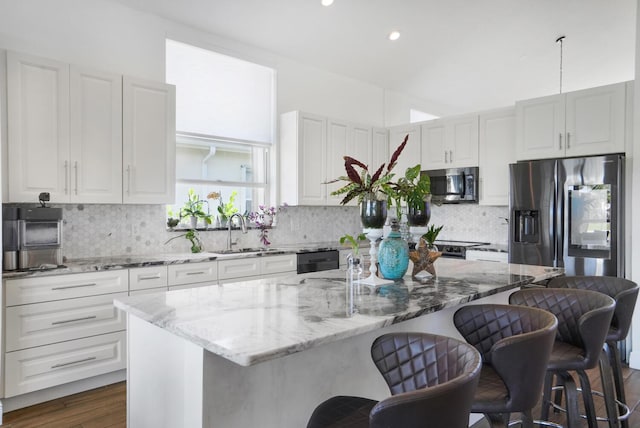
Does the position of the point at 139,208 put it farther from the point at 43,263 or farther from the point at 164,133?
the point at 43,263

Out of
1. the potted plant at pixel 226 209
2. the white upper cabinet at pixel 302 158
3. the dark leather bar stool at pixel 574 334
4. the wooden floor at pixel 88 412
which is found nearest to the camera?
the dark leather bar stool at pixel 574 334

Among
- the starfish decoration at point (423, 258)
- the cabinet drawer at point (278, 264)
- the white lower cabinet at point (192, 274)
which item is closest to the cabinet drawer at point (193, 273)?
the white lower cabinet at point (192, 274)

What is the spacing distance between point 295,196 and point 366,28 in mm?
1983

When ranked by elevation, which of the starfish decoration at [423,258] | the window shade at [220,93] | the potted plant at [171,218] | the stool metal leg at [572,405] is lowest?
the stool metal leg at [572,405]

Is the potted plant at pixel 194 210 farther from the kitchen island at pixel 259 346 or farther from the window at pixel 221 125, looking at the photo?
the kitchen island at pixel 259 346

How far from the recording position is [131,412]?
1782 mm

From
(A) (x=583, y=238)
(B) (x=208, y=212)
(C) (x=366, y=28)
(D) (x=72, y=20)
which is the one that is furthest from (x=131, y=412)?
(C) (x=366, y=28)

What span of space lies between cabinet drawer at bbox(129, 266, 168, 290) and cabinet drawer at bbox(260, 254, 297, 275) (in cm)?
96

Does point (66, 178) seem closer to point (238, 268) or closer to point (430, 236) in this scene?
point (238, 268)

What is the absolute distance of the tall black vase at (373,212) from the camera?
7.19 ft

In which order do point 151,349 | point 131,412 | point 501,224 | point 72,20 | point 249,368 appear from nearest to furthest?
point 249,368, point 151,349, point 131,412, point 72,20, point 501,224

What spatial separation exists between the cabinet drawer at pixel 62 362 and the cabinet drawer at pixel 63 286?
1.07 ft

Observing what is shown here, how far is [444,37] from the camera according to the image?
16.6 feet

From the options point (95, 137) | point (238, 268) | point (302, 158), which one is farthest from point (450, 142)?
point (95, 137)
